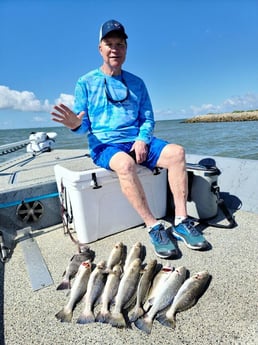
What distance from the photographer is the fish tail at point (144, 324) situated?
4.09ft

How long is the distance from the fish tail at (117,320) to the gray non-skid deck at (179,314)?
21 mm

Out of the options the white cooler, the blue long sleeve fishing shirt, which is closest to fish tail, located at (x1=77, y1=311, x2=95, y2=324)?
the white cooler

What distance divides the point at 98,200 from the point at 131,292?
0.87 m

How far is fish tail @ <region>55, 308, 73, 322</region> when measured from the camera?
4.42 ft

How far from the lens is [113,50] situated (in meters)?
2.21

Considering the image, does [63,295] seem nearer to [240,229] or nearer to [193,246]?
[193,246]

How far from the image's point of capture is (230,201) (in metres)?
2.72

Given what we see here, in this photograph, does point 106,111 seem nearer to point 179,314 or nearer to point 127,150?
point 127,150

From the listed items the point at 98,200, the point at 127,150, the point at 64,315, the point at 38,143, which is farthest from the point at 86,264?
the point at 38,143

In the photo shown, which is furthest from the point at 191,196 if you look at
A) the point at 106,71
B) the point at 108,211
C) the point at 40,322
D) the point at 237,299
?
the point at 40,322

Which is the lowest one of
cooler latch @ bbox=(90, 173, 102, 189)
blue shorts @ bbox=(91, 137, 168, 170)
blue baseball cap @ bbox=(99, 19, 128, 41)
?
cooler latch @ bbox=(90, 173, 102, 189)

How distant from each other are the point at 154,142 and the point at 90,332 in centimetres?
153

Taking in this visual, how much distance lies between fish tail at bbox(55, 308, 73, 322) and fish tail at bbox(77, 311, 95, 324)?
6 cm

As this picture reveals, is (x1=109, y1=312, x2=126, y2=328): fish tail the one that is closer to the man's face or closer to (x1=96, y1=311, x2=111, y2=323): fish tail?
(x1=96, y1=311, x2=111, y2=323): fish tail
